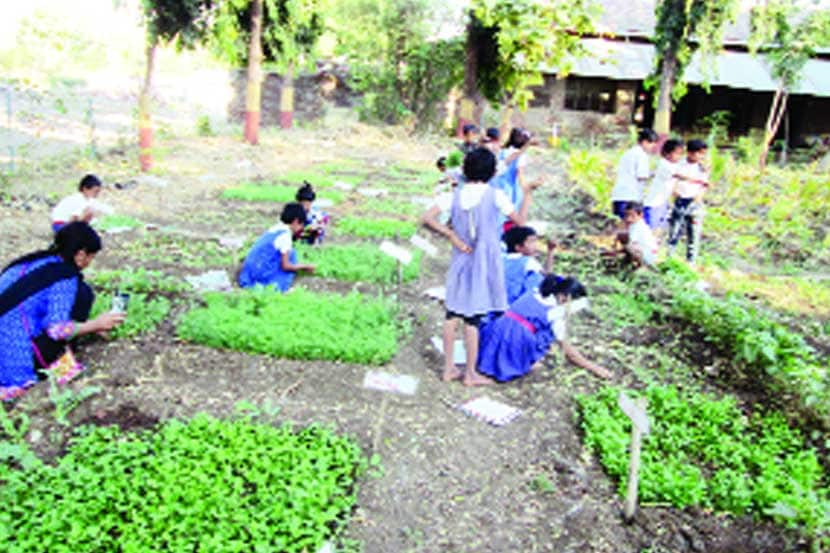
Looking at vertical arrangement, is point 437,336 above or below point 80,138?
below

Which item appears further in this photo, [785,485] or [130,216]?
[130,216]

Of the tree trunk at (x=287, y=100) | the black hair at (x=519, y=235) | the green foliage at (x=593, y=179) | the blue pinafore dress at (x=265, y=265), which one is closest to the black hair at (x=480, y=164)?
the black hair at (x=519, y=235)

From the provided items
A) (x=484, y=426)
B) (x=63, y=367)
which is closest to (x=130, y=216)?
(x=63, y=367)

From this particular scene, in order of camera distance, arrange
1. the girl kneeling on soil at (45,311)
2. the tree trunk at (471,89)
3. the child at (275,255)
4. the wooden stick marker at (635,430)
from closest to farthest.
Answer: the wooden stick marker at (635,430) → the girl kneeling on soil at (45,311) → the child at (275,255) → the tree trunk at (471,89)

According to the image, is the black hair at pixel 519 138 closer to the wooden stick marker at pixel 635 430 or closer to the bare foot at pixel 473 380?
the bare foot at pixel 473 380

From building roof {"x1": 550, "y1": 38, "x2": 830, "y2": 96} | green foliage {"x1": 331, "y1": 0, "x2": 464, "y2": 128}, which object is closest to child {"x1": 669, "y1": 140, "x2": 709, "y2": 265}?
building roof {"x1": 550, "y1": 38, "x2": 830, "y2": 96}

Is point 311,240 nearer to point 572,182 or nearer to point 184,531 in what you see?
point 184,531

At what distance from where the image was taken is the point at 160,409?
4227 mm

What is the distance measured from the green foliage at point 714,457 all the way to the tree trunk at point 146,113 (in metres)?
9.54

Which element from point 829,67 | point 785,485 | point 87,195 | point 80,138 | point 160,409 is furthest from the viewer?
point 829,67

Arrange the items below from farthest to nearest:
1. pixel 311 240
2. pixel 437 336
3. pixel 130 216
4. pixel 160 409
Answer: pixel 130 216
pixel 311 240
pixel 437 336
pixel 160 409

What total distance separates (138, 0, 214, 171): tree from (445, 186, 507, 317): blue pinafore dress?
8572 mm

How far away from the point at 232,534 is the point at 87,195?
15.4 ft

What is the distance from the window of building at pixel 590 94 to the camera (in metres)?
22.5
